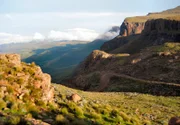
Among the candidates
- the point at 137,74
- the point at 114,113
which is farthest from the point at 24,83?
the point at 137,74

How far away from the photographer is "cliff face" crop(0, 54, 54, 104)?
18562 mm

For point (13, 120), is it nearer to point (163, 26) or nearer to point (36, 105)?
point (36, 105)

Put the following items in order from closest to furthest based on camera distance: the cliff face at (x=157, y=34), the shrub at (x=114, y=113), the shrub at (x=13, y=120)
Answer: the shrub at (x=13, y=120)
the shrub at (x=114, y=113)
the cliff face at (x=157, y=34)

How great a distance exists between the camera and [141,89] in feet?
202

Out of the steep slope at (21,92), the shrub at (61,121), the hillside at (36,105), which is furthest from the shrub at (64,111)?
the shrub at (61,121)

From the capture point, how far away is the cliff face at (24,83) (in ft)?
60.9

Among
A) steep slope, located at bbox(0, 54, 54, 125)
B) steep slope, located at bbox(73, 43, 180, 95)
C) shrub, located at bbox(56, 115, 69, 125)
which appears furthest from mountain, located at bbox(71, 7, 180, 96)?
shrub, located at bbox(56, 115, 69, 125)

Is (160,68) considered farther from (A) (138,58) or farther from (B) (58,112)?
(B) (58,112)

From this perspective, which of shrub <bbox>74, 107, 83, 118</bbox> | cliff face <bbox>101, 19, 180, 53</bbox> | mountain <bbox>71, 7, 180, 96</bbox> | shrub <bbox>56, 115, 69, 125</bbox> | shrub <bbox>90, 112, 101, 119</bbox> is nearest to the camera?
shrub <bbox>56, 115, 69, 125</bbox>

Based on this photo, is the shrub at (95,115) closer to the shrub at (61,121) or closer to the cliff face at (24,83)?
the cliff face at (24,83)

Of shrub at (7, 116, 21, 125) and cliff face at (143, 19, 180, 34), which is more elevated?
cliff face at (143, 19, 180, 34)

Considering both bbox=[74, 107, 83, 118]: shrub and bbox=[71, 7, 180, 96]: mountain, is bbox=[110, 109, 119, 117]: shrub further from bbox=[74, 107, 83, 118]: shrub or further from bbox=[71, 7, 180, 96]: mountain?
bbox=[71, 7, 180, 96]: mountain

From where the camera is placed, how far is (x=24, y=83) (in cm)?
1981

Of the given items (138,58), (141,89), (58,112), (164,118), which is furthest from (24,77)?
(138,58)
